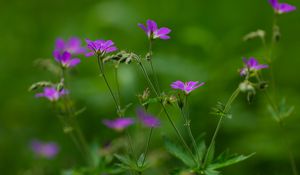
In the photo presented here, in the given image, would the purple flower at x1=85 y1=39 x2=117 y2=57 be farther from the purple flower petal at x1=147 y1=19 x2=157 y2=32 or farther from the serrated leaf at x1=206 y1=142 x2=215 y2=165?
the serrated leaf at x1=206 y1=142 x2=215 y2=165

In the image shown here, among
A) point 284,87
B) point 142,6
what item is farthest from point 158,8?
point 284,87

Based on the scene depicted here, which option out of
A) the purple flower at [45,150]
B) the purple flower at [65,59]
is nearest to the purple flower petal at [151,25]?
the purple flower at [65,59]

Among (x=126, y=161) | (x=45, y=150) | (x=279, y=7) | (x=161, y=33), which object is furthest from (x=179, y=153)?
(x=45, y=150)

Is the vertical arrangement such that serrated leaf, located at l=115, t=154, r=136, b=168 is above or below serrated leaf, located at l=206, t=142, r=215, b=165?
above

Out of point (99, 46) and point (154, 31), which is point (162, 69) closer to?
point (154, 31)

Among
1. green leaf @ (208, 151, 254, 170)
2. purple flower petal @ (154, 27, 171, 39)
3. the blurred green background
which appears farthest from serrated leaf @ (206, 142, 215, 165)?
the blurred green background
